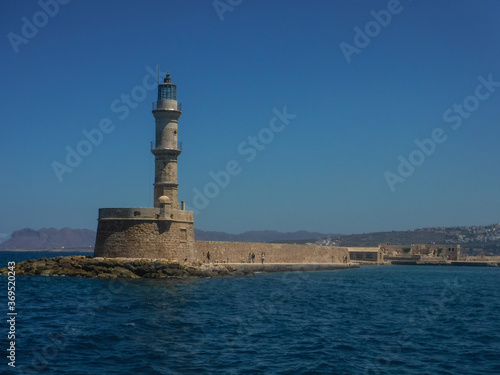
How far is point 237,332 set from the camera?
52.7ft

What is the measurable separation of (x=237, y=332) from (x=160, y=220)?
15.9 metres

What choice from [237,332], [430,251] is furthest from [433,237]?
[237,332]

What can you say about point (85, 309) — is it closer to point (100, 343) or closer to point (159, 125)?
point (100, 343)

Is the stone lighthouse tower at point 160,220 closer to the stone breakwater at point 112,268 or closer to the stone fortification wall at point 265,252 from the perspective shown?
the stone breakwater at point 112,268

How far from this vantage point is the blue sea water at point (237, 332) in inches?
491

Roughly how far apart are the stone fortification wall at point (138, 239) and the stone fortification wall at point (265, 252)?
141 inches

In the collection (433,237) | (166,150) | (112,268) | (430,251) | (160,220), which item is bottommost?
(112,268)

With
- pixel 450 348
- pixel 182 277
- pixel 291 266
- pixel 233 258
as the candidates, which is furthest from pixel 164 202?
pixel 450 348

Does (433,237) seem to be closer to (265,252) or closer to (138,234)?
(265,252)

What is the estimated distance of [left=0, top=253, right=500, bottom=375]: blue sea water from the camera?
12461 millimetres

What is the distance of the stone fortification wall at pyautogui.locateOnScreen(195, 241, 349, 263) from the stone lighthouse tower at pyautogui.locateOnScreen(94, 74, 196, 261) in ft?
8.76

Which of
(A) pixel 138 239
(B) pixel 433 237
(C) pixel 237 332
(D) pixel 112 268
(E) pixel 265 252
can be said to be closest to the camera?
(C) pixel 237 332

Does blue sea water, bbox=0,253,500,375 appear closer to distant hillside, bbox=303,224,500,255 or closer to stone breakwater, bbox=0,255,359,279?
stone breakwater, bbox=0,255,359,279

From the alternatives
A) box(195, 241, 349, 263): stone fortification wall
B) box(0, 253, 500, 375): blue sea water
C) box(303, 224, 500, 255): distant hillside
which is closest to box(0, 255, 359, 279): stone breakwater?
box(195, 241, 349, 263): stone fortification wall
